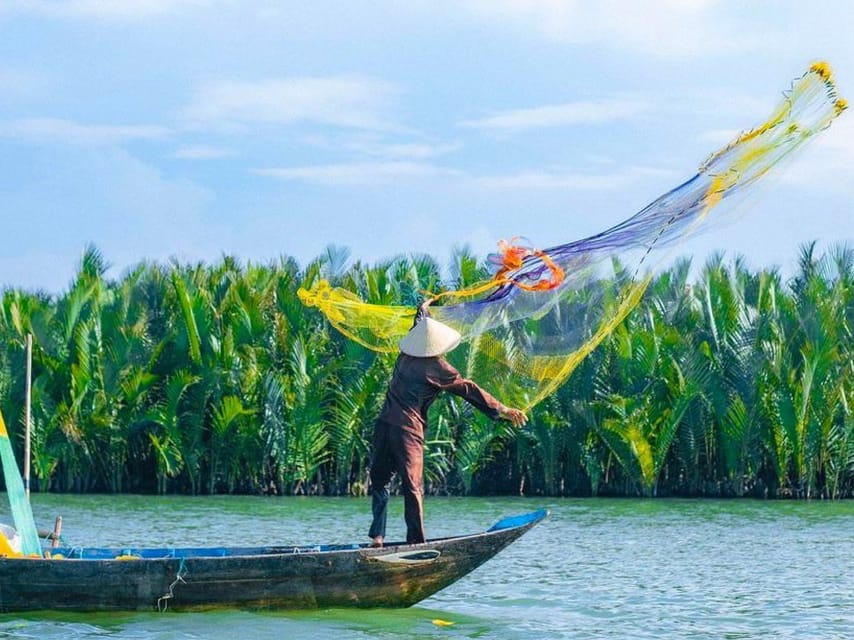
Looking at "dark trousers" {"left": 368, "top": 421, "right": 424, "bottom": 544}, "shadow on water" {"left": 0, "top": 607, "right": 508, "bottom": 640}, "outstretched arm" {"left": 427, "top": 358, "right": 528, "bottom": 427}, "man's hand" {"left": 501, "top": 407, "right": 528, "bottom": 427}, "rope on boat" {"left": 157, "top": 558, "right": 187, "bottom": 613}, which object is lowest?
"shadow on water" {"left": 0, "top": 607, "right": 508, "bottom": 640}

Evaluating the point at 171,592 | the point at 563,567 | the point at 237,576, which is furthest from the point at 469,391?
the point at 563,567

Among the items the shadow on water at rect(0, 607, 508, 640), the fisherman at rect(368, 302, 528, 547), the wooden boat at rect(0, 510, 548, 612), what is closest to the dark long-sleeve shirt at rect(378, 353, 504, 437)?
the fisherman at rect(368, 302, 528, 547)

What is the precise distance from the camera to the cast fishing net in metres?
11.3

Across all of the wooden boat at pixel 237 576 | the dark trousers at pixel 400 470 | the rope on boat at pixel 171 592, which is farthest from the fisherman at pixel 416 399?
the rope on boat at pixel 171 592

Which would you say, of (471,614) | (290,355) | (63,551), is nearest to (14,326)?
(290,355)

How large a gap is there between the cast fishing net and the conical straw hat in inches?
23.2

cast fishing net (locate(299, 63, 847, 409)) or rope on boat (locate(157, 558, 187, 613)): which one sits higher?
cast fishing net (locate(299, 63, 847, 409))

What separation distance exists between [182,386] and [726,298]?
977 centimetres

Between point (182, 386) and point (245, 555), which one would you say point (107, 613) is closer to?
point (245, 555)

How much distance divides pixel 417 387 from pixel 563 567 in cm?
490

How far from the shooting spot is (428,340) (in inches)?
472

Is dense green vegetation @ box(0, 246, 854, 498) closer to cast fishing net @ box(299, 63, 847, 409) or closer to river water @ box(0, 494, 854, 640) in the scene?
river water @ box(0, 494, 854, 640)

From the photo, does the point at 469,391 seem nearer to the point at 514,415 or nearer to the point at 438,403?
the point at 514,415

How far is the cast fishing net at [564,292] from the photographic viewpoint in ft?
37.1
